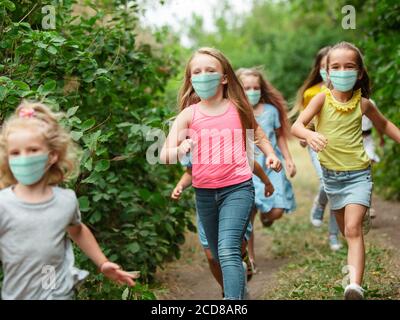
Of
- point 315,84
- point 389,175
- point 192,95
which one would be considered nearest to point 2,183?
point 192,95

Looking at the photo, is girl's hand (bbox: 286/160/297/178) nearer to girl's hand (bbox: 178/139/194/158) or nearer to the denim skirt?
the denim skirt

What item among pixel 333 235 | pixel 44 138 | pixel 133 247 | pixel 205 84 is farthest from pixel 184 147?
pixel 333 235

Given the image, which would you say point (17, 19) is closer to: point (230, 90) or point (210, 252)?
point (230, 90)

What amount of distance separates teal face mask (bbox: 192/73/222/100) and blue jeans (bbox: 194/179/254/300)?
572mm

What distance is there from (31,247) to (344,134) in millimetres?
2303

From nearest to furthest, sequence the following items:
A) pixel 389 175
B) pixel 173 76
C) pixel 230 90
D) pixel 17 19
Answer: pixel 230 90 → pixel 17 19 → pixel 173 76 → pixel 389 175

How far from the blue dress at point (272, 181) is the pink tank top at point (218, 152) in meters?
2.15

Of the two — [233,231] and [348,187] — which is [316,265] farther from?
[233,231]

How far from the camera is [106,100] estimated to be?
5.65 metres

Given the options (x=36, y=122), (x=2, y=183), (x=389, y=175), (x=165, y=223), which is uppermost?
(x=36, y=122)

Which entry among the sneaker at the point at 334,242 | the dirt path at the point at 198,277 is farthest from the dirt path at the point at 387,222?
the dirt path at the point at 198,277

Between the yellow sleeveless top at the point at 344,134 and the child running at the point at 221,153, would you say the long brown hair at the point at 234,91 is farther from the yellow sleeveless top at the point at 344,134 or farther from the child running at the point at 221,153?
the yellow sleeveless top at the point at 344,134

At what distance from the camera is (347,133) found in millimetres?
4578
